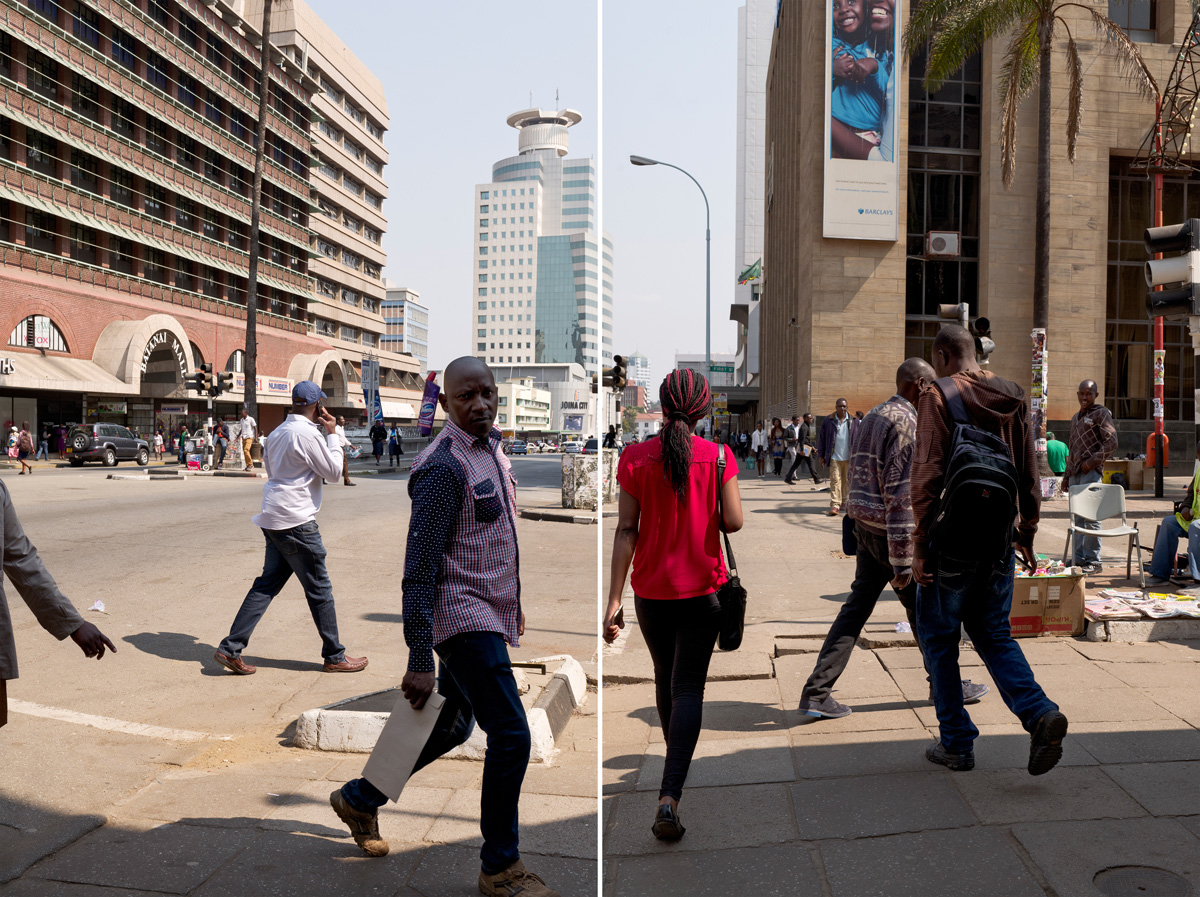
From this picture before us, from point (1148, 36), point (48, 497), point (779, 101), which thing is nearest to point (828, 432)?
point (48, 497)

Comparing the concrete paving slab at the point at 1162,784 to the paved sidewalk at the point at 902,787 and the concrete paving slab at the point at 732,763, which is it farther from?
the concrete paving slab at the point at 732,763

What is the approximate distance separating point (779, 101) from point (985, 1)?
25492 millimetres

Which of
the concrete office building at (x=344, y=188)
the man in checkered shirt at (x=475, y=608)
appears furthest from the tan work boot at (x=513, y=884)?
the concrete office building at (x=344, y=188)

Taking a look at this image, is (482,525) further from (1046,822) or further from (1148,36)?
(1148,36)

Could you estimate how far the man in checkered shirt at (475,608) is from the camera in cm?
297

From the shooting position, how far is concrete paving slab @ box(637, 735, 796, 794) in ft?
13.5

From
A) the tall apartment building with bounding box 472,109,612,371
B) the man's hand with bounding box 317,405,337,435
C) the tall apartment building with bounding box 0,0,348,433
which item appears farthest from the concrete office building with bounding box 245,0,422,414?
the man's hand with bounding box 317,405,337,435

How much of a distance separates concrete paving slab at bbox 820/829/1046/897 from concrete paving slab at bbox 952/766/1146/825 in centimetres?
23

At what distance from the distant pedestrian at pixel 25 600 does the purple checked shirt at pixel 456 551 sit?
1.20m

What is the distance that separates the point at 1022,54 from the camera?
67.3 ft

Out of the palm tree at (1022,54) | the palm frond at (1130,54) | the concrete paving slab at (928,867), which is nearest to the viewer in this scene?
the concrete paving slab at (928,867)

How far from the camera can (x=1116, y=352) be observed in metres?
29.5

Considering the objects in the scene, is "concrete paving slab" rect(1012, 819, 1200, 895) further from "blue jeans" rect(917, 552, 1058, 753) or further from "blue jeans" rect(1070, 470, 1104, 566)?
"blue jeans" rect(1070, 470, 1104, 566)

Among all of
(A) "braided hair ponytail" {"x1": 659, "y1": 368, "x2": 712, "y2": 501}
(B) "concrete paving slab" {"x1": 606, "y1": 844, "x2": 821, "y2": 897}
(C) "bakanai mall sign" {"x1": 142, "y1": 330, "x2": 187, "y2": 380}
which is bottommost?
(B) "concrete paving slab" {"x1": 606, "y1": 844, "x2": 821, "y2": 897}
